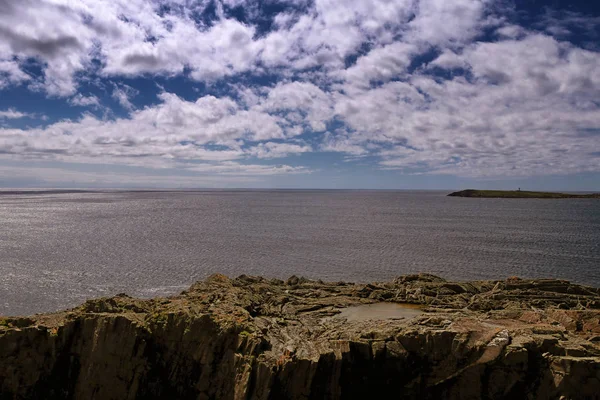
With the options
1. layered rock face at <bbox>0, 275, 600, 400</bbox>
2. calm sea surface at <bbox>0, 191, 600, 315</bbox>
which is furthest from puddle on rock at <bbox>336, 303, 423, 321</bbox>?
calm sea surface at <bbox>0, 191, 600, 315</bbox>

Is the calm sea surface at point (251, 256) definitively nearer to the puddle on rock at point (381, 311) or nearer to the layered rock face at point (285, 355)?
the layered rock face at point (285, 355)

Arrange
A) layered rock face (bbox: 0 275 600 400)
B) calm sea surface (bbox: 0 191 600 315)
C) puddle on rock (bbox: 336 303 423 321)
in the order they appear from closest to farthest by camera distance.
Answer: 1. layered rock face (bbox: 0 275 600 400)
2. puddle on rock (bbox: 336 303 423 321)
3. calm sea surface (bbox: 0 191 600 315)

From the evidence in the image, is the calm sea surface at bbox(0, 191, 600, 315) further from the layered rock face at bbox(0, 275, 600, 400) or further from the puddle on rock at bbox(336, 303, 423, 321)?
the puddle on rock at bbox(336, 303, 423, 321)

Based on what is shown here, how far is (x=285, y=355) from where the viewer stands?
1773 cm

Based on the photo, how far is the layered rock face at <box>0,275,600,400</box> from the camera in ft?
56.9

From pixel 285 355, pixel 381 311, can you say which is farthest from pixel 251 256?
pixel 285 355

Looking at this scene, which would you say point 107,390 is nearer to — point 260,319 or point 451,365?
point 260,319

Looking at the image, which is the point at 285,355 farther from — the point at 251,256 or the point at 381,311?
the point at 251,256

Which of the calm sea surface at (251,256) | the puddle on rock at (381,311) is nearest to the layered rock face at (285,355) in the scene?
the puddle on rock at (381,311)

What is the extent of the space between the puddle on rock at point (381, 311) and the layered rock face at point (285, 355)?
2.04 m

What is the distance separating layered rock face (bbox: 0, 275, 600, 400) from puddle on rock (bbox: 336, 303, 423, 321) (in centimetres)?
204

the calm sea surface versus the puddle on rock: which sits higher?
the puddle on rock

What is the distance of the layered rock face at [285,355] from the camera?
17328 millimetres

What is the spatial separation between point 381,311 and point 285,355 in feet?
34.0
